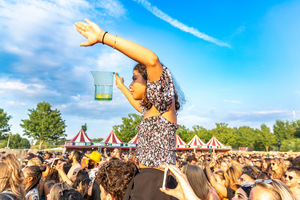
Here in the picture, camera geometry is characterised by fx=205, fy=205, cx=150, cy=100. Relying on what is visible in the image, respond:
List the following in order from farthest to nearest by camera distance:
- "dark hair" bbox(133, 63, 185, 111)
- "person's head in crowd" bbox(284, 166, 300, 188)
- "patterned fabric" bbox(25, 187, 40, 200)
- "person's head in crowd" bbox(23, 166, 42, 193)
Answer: "person's head in crowd" bbox(284, 166, 300, 188) → "person's head in crowd" bbox(23, 166, 42, 193) → "patterned fabric" bbox(25, 187, 40, 200) → "dark hair" bbox(133, 63, 185, 111)

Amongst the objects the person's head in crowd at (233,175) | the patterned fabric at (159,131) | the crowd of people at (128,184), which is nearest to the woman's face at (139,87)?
the patterned fabric at (159,131)

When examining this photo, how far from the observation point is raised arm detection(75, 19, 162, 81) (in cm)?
141

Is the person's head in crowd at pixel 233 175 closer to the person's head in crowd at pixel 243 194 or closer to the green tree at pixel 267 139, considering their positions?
the person's head in crowd at pixel 243 194

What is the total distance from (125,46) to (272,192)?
190 centimetres

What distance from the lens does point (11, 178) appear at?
256 cm

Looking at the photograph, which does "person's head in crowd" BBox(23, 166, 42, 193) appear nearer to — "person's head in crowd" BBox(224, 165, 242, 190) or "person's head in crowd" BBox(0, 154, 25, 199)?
"person's head in crowd" BBox(0, 154, 25, 199)

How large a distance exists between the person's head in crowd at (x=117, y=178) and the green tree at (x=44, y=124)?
51.4 meters

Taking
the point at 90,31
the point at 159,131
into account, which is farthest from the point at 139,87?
the point at 90,31

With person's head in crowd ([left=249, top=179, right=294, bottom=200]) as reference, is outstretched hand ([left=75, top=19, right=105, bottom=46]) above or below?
above

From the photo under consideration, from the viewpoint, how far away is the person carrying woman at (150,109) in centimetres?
143

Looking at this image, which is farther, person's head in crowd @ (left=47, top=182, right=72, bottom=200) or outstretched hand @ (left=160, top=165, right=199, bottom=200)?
person's head in crowd @ (left=47, top=182, right=72, bottom=200)

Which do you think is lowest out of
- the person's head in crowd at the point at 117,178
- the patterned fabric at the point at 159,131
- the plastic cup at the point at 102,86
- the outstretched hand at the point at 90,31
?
the person's head in crowd at the point at 117,178

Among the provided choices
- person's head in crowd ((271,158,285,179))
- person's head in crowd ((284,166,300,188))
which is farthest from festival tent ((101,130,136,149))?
person's head in crowd ((284,166,300,188))

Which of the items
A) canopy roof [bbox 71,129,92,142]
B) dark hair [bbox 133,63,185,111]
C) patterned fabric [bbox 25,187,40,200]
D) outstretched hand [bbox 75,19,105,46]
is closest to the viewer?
outstretched hand [bbox 75,19,105,46]
